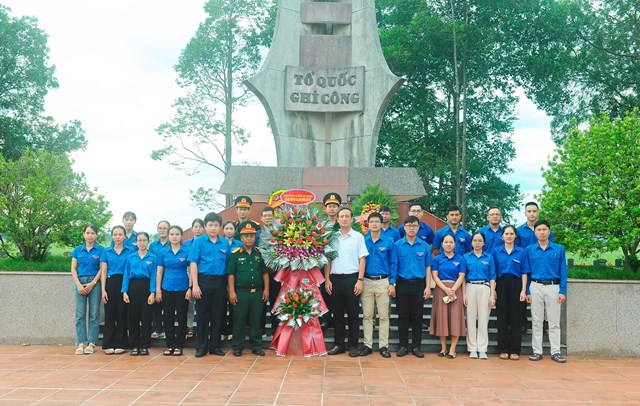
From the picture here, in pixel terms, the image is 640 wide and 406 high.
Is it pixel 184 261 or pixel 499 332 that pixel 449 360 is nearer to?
pixel 499 332

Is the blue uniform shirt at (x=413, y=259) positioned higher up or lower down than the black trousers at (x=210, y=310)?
higher up

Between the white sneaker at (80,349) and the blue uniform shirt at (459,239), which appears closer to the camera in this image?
the white sneaker at (80,349)

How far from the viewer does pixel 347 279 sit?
20.1ft

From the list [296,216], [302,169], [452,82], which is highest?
[452,82]

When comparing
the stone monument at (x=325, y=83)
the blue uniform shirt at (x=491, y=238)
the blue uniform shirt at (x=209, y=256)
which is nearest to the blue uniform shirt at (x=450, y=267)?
the blue uniform shirt at (x=491, y=238)

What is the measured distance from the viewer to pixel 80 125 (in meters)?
22.8

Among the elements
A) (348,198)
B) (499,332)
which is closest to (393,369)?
(499,332)

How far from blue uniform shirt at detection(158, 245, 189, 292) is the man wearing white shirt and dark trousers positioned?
157 centimetres

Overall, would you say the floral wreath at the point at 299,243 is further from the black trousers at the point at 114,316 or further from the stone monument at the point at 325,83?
the stone monument at the point at 325,83

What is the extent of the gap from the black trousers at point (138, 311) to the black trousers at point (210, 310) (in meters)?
0.62

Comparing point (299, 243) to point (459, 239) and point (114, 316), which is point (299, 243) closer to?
point (459, 239)

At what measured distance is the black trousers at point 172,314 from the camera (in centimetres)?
609

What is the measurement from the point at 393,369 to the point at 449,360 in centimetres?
84

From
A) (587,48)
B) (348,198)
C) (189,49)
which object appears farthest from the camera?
(189,49)
